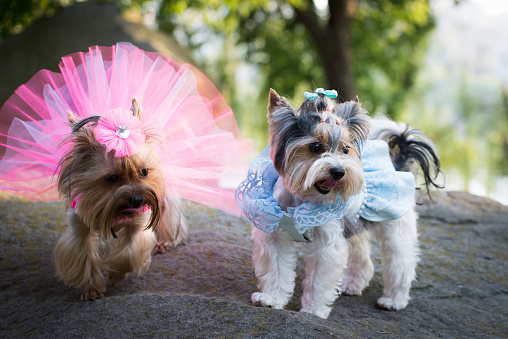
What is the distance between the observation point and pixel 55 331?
329 cm

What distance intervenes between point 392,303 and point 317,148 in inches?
69.3

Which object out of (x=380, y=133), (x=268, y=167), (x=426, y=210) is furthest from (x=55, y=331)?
(x=426, y=210)

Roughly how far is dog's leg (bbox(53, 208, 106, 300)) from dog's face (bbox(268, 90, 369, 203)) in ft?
5.63

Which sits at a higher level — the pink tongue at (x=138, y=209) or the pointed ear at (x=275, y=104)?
the pointed ear at (x=275, y=104)

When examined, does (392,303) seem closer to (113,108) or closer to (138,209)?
(138,209)

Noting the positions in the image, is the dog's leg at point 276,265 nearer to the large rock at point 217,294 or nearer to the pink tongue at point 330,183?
the large rock at point 217,294

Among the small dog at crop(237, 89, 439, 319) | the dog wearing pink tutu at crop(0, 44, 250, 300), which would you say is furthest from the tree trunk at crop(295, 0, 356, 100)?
the small dog at crop(237, 89, 439, 319)

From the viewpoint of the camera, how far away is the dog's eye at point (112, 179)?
3.59 metres

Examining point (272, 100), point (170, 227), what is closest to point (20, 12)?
point (170, 227)

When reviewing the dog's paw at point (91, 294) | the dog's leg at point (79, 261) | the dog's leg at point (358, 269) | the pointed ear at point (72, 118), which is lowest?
the dog's paw at point (91, 294)

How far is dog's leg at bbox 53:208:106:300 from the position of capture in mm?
3875

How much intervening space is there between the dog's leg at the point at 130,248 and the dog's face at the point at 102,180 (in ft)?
1.14

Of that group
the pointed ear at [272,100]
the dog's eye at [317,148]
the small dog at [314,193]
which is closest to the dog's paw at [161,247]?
the small dog at [314,193]

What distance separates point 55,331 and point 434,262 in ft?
13.1
